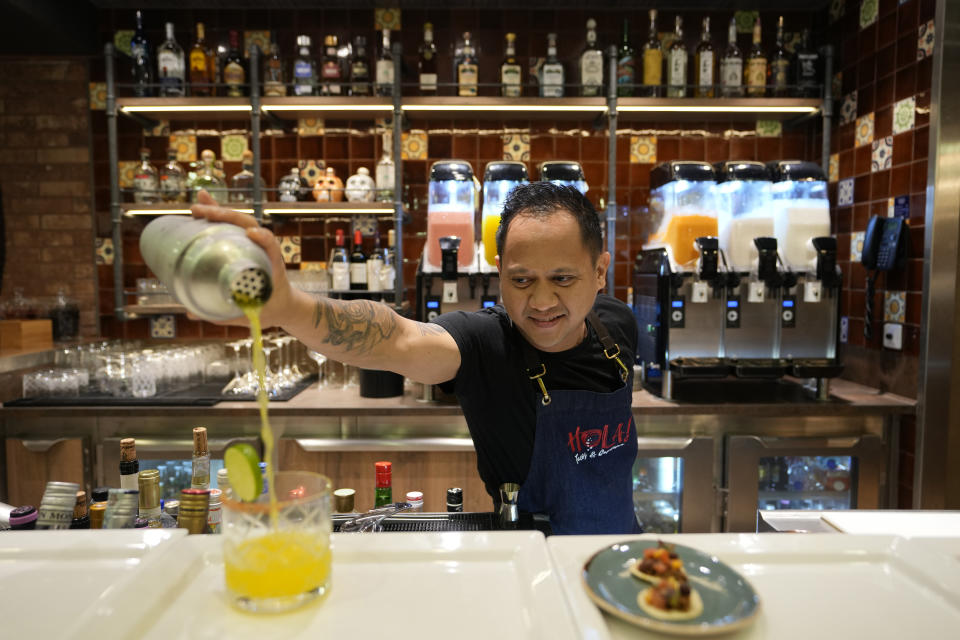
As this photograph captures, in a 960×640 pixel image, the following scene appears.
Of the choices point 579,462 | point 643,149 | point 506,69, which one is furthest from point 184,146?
point 579,462

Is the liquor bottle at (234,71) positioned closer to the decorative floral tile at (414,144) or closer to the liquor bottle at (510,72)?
the decorative floral tile at (414,144)

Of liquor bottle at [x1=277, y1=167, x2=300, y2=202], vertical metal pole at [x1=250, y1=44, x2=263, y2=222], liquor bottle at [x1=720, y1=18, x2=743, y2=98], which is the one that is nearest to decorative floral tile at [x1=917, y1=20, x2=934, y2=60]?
liquor bottle at [x1=720, y1=18, x2=743, y2=98]

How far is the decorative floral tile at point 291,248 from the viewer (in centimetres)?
361

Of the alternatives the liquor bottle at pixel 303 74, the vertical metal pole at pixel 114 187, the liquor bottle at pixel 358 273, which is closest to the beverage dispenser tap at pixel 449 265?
the liquor bottle at pixel 358 273

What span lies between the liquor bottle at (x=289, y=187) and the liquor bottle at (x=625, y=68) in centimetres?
181

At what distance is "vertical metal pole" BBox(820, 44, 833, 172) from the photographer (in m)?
3.12

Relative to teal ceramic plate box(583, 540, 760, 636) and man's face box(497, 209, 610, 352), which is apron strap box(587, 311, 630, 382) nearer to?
man's face box(497, 209, 610, 352)

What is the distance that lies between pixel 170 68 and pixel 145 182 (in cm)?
61

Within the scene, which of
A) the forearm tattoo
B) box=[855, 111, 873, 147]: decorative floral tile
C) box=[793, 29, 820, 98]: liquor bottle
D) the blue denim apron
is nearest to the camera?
the forearm tattoo

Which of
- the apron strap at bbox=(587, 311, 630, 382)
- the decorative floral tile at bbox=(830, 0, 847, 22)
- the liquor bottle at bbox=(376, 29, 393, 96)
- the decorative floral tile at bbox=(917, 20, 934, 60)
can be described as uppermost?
the decorative floral tile at bbox=(830, 0, 847, 22)

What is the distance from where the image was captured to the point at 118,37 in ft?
11.5

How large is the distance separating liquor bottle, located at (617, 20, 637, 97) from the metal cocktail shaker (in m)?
2.94

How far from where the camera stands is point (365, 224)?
356 cm

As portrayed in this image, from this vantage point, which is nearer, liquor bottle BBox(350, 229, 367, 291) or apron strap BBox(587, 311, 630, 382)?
apron strap BBox(587, 311, 630, 382)
